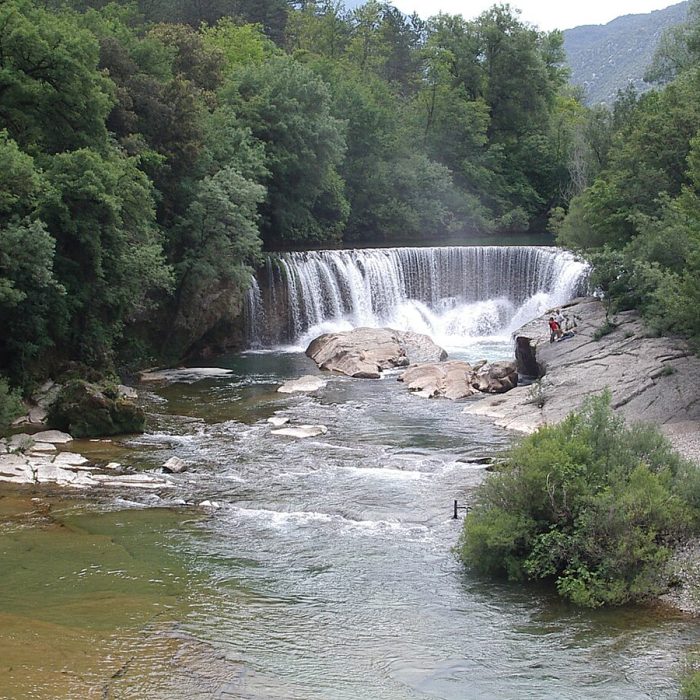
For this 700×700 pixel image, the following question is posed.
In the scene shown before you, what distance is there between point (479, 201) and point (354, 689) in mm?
49629

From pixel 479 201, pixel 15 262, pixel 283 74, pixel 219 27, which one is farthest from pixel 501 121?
pixel 15 262

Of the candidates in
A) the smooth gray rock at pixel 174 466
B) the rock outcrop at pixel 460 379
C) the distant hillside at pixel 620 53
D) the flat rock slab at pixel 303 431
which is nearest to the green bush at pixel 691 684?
the smooth gray rock at pixel 174 466

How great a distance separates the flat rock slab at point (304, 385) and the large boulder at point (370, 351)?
5.24ft

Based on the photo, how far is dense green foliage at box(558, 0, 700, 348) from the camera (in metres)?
21.3

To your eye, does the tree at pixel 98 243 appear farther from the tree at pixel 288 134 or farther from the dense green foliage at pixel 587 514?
the tree at pixel 288 134

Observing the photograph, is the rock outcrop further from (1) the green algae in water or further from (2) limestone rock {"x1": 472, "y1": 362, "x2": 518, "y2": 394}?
(1) the green algae in water

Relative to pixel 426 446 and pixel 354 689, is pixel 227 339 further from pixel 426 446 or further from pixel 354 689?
pixel 354 689

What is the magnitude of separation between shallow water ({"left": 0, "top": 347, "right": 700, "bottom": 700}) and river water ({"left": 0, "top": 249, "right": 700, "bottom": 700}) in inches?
1.2

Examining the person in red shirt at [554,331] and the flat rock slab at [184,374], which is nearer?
the person in red shirt at [554,331]

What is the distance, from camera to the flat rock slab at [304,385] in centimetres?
2641

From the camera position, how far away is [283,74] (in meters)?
41.2

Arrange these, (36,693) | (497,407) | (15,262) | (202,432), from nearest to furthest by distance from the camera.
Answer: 1. (36,693)
2. (15,262)
3. (202,432)
4. (497,407)

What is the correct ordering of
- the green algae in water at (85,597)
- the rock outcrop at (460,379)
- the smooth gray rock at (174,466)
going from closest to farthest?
the green algae in water at (85,597)
the smooth gray rock at (174,466)
the rock outcrop at (460,379)

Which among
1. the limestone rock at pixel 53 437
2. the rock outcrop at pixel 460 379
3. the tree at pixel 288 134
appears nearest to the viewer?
the limestone rock at pixel 53 437
